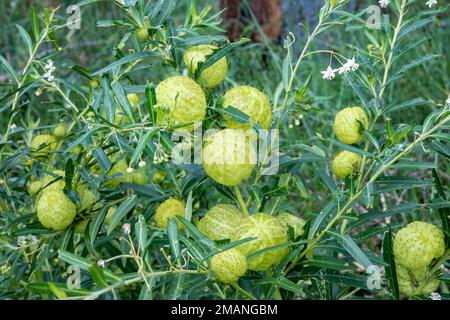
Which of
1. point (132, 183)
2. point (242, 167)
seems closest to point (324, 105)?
point (132, 183)

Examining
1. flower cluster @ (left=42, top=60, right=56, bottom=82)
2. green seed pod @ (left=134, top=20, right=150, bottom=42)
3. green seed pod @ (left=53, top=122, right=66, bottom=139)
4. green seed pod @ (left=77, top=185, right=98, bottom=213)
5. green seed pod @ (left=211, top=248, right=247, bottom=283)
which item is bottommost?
green seed pod @ (left=77, top=185, right=98, bottom=213)

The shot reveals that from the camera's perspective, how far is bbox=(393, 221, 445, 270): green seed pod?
136 centimetres

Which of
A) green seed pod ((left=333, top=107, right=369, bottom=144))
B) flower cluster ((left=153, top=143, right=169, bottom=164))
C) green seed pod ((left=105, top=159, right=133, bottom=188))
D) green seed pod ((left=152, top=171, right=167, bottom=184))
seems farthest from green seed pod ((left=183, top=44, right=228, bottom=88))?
green seed pod ((left=152, top=171, right=167, bottom=184))

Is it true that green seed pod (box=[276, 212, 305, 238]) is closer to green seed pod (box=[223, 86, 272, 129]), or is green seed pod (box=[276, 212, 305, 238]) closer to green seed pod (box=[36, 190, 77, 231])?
green seed pod (box=[223, 86, 272, 129])

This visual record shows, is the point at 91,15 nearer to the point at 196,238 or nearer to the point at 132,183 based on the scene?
the point at 132,183

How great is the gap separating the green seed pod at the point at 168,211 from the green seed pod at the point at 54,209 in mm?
207

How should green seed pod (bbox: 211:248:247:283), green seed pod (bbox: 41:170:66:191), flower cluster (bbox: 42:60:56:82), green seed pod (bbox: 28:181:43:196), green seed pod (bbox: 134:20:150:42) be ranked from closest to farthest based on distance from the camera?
green seed pod (bbox: 211:248:247:283), green seed pod (bbox: 134:20:150:42), green seed pod (bbox: 41:170:66:191), flower cluster (bbox: 42:60:56:82), green seed pod (bbox: 28:181:43:196)

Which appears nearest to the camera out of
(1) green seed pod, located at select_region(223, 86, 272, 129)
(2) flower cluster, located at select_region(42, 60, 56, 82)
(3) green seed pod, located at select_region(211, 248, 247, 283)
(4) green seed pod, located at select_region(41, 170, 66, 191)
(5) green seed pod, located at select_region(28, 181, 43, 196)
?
(3) green seed pod, located at select_region(211, 248, 247, 283)

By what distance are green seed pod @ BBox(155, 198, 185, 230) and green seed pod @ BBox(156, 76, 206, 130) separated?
0.27 m

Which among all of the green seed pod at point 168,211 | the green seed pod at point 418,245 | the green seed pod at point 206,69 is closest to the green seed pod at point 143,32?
the green seed pod at point 206,69

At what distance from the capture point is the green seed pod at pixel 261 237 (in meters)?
1.27

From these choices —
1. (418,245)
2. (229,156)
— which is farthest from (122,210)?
(418,245)

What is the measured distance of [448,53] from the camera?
3.83 metres
